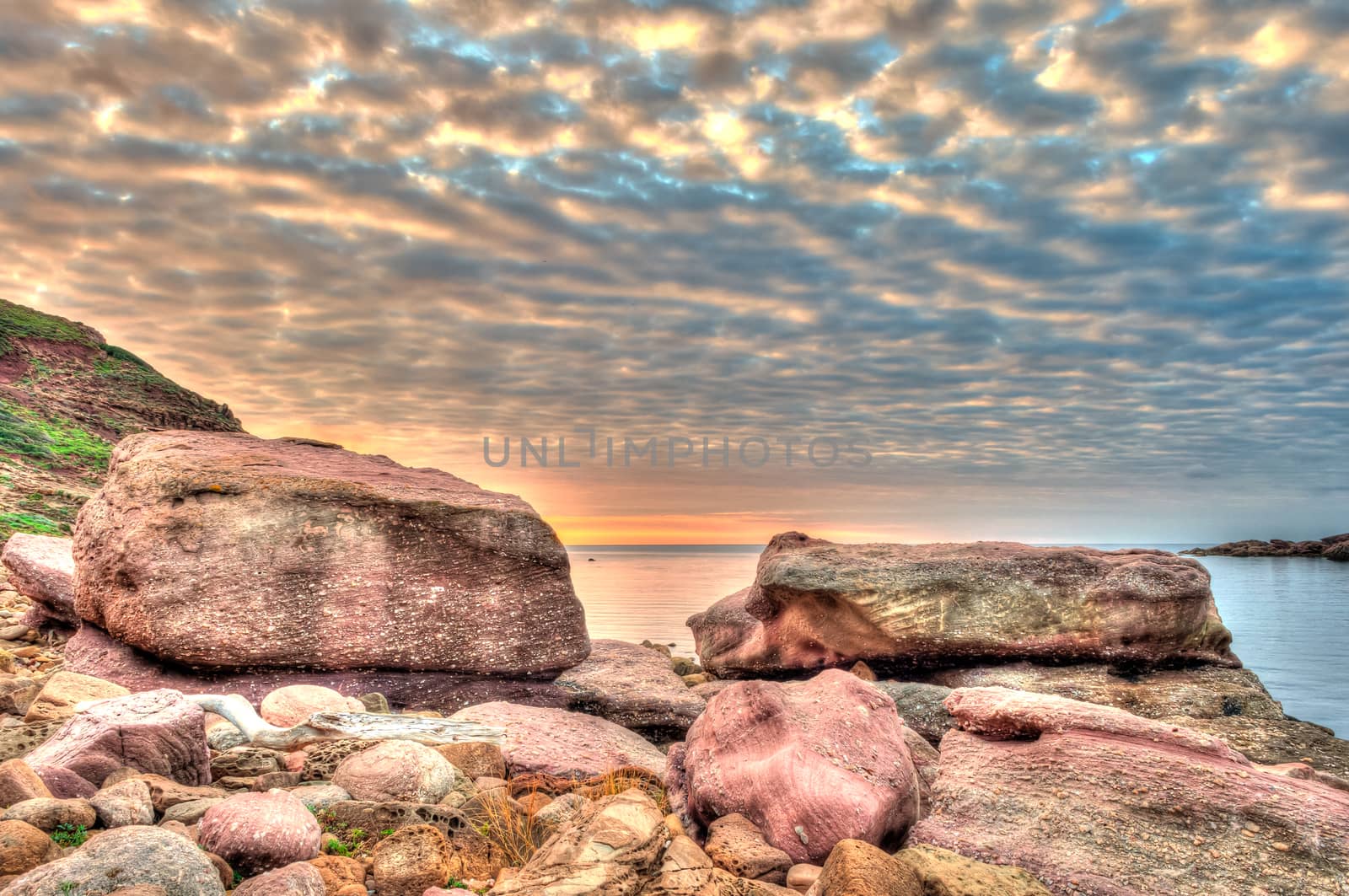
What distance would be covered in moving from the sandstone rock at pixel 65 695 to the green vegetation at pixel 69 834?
2608 millimetres

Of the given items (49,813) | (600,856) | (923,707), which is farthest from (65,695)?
(923,707)

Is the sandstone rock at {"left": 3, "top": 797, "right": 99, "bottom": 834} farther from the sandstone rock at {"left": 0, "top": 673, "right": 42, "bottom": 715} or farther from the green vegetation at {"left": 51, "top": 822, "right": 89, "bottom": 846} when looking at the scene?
the sandstone rock at {"left": 0, "top": 673, "right": 42, "bottom": 715}

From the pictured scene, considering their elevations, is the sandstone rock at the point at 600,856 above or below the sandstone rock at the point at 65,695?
above

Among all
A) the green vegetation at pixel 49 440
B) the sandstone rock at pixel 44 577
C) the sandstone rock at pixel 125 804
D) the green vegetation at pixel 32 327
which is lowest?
the sandstone rock at pixel 125 804

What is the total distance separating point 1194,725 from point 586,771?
24.6 ft

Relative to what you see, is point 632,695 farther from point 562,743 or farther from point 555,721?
point 562,743

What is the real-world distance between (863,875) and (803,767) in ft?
4.65

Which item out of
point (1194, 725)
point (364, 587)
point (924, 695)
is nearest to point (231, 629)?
point (364, 587)

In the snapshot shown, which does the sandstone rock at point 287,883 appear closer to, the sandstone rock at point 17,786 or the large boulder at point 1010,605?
the sandstone rock at point 17,786

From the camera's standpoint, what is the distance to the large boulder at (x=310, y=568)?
856 cm

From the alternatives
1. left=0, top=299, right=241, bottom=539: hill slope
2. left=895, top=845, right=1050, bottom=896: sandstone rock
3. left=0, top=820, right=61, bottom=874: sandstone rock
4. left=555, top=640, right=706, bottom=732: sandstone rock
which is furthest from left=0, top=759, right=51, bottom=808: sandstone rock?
left=0, top=299, right=241, bottom=539: hill slope

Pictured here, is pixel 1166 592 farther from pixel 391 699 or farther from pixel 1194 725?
pixel 391 699

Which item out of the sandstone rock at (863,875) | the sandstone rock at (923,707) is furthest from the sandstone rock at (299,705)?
the sandstone rock at (923,707)

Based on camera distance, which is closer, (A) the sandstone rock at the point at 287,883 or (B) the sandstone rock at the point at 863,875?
(A) the sandstone rock at the point at 287,883
